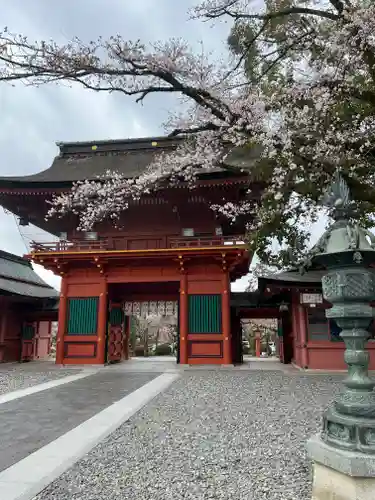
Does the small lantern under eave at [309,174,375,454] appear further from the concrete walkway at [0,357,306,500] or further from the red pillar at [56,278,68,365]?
the red pillar at [56,278,68,365]

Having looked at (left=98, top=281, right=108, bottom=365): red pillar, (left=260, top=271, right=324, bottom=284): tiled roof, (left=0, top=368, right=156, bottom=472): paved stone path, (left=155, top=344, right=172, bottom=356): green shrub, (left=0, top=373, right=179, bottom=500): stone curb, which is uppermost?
(left=260, top=271, right=324, bottom=284): tiled roof

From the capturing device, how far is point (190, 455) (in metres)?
3.87

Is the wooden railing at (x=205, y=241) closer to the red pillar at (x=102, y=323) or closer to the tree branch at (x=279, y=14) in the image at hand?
the red pillar at (x=102, y=323)

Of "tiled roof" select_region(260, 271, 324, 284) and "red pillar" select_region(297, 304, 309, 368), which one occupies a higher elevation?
"tiled roof" select_region(260, 271, 324, 284)

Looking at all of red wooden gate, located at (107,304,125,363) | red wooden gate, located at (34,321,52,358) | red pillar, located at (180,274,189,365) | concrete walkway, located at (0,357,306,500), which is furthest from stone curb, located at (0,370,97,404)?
red wooden gate, located at (34,321,52,358)

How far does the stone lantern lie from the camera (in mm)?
2541

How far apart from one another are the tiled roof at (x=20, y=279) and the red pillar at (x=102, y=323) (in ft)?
15.5

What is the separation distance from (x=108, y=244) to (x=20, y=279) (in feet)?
25.3

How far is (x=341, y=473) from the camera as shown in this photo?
2592mm

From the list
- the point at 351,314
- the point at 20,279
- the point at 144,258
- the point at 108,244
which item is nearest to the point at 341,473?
the point at 351,314

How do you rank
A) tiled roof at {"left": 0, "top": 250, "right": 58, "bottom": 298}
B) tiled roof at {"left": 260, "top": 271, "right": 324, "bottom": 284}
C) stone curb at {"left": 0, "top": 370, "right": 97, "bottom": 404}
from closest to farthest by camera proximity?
stone curb at {"left": 0, "top": 370, "right": 97, "bottom": 404}, tiled roof at {"left": 260, "top": 271, "right": 324, "bottom": 284}, tiled roof at {"left": 0, "top": 250, "right": 58, "bottom": 298}

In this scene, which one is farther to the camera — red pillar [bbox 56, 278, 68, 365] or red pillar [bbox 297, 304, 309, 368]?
red pillar [bbox 56, 278, 68, 365]

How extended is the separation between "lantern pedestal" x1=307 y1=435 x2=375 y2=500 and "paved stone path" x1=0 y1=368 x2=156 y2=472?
2962 millimetres

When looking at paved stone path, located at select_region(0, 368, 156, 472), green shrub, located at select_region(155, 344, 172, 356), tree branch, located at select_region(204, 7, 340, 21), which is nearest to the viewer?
paved stone path, located at select_region(0, 368, 156, 472)
